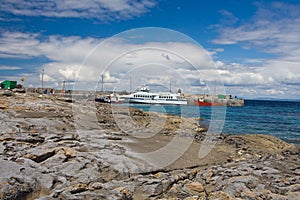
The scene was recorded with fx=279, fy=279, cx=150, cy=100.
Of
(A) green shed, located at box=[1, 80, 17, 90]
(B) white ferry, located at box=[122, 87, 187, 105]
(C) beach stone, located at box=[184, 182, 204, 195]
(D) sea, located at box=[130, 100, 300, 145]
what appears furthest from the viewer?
(B) white ferry, located at box=[122, 87, 187, 105]

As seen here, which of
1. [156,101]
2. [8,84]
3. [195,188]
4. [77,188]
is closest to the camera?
[77,188]

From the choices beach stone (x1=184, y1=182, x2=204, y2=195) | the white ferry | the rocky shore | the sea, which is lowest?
the sea

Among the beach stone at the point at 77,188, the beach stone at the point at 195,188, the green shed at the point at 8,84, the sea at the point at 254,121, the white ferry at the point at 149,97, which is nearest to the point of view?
the beach stone at the point at 77,188

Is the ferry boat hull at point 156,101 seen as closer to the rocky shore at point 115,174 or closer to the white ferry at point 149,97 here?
the white ferry at point 149,97

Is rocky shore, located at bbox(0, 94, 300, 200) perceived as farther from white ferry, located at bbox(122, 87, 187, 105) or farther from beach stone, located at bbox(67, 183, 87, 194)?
white ferry, located at bbox(122, 87, 187, 105)

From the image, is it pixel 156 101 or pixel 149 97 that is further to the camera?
pixel 156 101

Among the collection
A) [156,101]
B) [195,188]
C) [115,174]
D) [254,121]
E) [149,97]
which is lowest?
[254,121]

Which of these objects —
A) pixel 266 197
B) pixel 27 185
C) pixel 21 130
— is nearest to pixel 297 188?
pixel 266 197

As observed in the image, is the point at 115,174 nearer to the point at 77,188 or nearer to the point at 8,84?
the point at 77,188

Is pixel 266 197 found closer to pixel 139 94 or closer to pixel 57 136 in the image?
pixel 57 136

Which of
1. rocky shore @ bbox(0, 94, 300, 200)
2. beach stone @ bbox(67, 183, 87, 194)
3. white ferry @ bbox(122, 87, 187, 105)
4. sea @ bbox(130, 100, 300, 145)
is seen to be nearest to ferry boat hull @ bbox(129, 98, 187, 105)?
white ferry @ bbox(122, 87, 187, 105)

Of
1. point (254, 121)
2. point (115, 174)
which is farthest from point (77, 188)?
point (254, 121)

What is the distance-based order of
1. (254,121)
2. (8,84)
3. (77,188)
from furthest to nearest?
(8,84) < (254,121) < (77,188)

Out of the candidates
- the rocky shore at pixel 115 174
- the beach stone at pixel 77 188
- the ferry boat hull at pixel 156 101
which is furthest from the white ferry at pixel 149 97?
the beach stone at pixel 77 188
